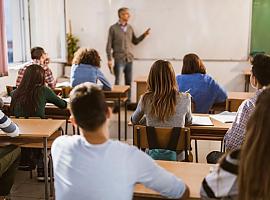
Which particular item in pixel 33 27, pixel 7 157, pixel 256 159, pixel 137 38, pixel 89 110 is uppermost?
pixel 33 27

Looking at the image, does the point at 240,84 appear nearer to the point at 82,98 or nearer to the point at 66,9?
the point at 66,9

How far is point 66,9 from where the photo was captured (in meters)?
7.16

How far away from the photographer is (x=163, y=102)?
2.67 meters

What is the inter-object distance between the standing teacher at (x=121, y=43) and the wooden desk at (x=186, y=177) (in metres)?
4.96

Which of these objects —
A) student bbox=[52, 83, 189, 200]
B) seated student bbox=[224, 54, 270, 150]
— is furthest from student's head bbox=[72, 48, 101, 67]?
student bbox=[52, 83, 189, 200]

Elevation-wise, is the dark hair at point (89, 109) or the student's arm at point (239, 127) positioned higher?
the dark hair at point (89, 109)

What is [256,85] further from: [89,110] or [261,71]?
[89,110]

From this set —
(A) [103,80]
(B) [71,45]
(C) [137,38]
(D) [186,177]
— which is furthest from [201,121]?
(B) [71,45]

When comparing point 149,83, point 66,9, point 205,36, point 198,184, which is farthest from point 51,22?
point 198,184

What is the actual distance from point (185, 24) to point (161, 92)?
14.7ft

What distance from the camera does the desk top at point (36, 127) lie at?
2.81m

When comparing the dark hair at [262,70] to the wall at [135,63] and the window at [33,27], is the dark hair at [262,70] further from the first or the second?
the wall at [135,63]

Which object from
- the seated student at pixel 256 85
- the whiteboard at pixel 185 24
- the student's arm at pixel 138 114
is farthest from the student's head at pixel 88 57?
the whiteboard at pixel 185 24

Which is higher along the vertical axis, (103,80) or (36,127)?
(103,80)
